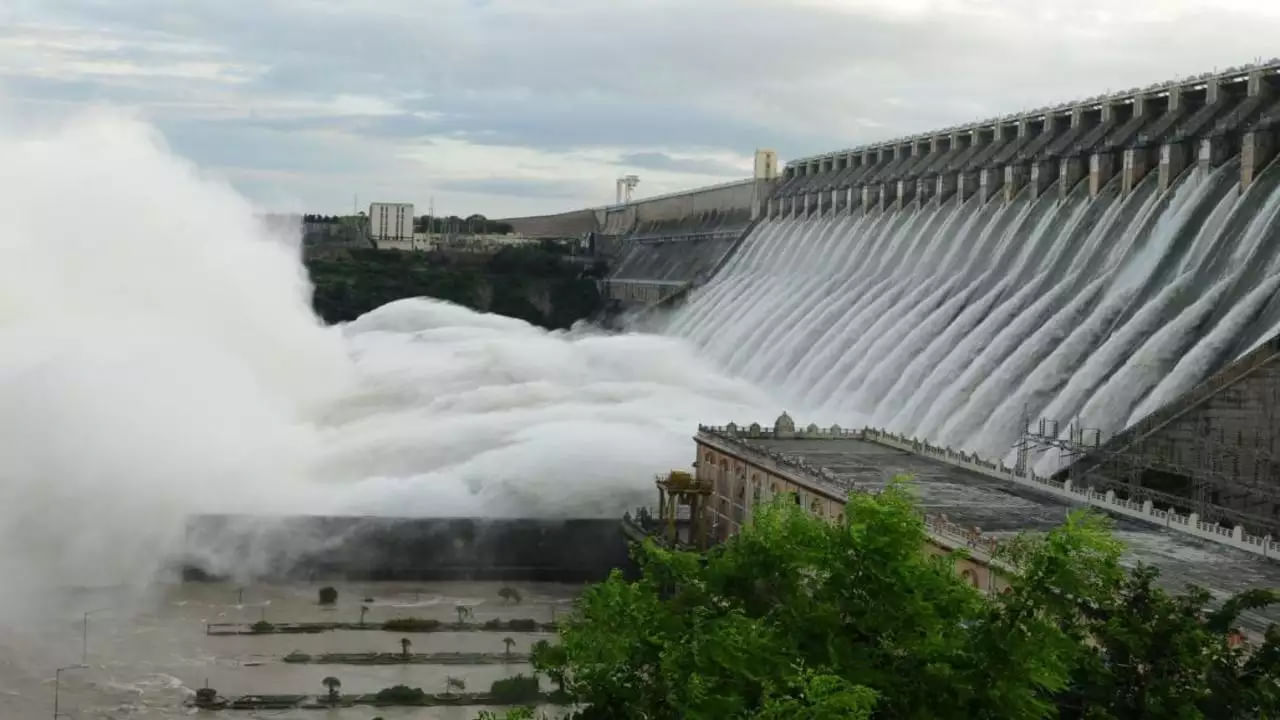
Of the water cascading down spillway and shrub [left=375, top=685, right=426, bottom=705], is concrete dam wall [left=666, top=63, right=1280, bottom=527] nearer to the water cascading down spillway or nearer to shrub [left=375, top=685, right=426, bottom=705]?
the water cascading down spillway

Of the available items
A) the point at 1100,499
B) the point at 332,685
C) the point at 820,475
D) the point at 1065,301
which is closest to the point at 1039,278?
the point at 1065,301

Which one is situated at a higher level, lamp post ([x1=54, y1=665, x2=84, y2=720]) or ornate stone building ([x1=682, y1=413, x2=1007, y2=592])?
ornate stone building ([x1=682, y1=413, x2=1007, y2=592])

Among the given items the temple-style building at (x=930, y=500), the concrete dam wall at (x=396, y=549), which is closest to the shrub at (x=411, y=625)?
the concrete dam wall at (x=396, y=549)

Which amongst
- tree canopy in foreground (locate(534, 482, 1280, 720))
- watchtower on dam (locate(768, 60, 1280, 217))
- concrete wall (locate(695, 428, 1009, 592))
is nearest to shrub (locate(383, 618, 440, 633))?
concrete wall (locate(695, 428, 1009, 592))

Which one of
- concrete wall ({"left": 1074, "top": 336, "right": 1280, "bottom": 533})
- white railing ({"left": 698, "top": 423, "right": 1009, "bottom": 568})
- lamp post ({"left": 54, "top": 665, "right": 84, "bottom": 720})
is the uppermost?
concrete wall ({"left": 1074, "top": 336, "right": 1280, "bottom": 533})

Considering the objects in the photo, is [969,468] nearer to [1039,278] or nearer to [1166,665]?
[1039,278]

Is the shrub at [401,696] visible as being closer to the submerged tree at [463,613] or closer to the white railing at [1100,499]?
the submerged tree at [463,613]
